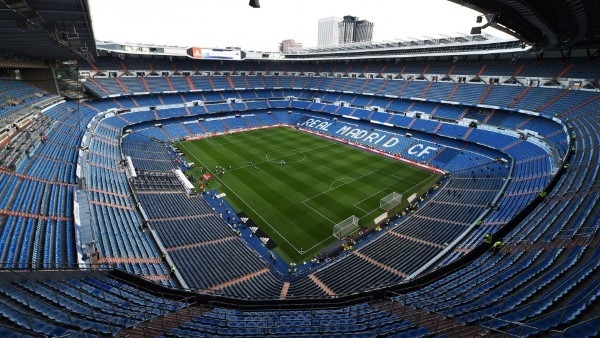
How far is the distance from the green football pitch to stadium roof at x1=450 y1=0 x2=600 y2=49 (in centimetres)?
1705

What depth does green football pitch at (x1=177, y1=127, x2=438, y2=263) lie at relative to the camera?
25641 millimetres

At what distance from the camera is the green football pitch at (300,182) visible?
25.6 m

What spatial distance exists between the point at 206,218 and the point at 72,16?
16278 mm

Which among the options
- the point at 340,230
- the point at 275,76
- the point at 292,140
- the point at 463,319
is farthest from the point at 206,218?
the point at 275,76

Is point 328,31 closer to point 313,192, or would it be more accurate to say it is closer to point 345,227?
point 313,192

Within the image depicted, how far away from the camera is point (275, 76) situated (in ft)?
234

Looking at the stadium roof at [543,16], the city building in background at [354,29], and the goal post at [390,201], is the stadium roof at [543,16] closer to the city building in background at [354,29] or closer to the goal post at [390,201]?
the goal post at [390,201]

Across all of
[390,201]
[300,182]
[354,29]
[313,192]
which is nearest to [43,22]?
[313,192]

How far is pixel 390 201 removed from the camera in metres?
28.5

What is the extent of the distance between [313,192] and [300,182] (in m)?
2.97

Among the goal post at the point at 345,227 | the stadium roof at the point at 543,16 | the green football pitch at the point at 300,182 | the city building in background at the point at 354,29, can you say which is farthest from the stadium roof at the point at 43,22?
the city building in background at the point at 354,29

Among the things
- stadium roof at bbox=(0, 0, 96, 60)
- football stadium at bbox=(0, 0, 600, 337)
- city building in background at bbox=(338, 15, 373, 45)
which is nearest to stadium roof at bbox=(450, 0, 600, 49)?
football stadium at bbox=(0, 0, 600, 337)

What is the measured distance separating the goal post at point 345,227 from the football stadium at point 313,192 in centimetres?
19

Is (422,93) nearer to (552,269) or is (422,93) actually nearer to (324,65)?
(324,65)
